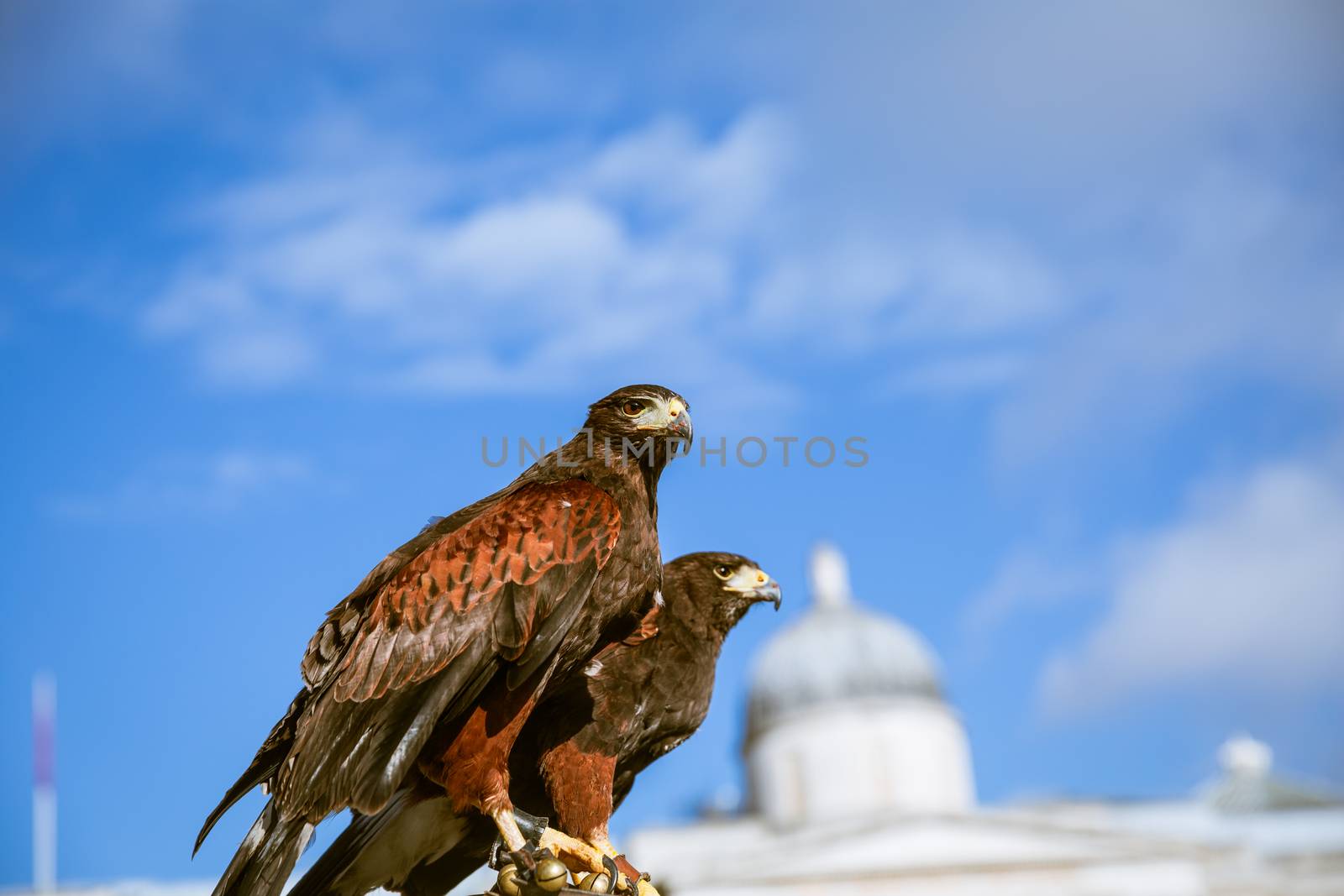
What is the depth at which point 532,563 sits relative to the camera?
471 cm

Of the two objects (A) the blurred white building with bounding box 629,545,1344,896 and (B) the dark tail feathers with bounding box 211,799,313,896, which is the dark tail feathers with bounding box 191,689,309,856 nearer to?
(B) the dark tail feathers with bounding box 211,799,313,896

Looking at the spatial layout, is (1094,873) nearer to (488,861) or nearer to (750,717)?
(750,717)

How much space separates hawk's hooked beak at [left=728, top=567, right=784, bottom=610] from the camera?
646cm

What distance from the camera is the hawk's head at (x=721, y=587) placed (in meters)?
6.40

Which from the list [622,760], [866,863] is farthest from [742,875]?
[622,760]

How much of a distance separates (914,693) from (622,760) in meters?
50.8

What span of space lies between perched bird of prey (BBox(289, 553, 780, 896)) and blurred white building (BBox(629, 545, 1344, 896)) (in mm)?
32918

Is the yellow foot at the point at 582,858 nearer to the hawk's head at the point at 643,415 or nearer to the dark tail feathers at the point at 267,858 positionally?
the dark tail feathers at the point at 267,858

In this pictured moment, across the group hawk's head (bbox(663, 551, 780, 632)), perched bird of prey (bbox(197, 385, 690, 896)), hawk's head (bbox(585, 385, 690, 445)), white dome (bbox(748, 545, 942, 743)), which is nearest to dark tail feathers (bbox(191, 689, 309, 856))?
perched bird of prey (bbox(197, 385, 690, 896))

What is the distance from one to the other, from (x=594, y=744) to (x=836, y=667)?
2027 inches

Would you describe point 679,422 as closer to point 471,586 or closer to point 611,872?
point 471,586

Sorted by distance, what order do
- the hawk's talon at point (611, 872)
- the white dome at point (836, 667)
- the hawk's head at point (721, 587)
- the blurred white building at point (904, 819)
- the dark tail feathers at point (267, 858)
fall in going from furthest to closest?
Result: the white dome at point (836, 667)
the blurred white building at point (904, 819)
the hawk's head at point (721, 587)
the hawk's talon at point (611, 872)
the dark tail feathers at point (267, 858)

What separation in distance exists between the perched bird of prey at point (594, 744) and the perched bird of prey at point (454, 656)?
14.4 inches

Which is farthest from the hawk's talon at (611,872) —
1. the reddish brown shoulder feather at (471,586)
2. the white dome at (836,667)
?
the white dome at (836,667)
